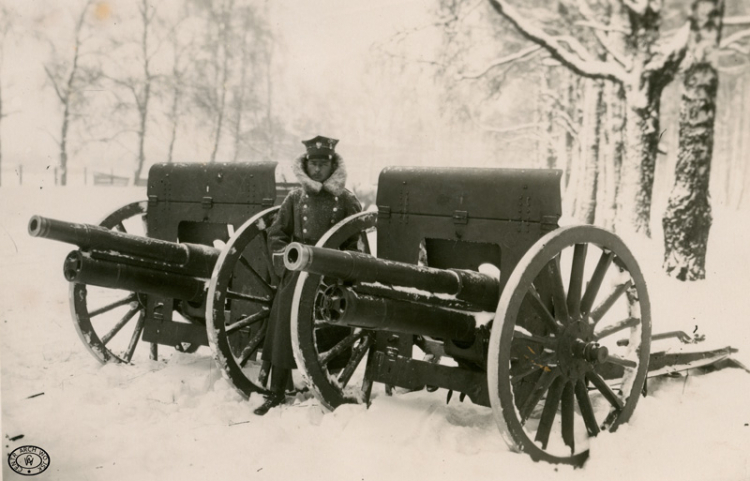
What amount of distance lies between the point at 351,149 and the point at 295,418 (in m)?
1.86

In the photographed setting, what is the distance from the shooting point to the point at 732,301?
15.4ft

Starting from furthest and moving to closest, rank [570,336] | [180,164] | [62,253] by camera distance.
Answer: [180,164]
[62,253]
[570,336]

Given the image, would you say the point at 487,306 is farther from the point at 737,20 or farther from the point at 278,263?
the point at 737,20

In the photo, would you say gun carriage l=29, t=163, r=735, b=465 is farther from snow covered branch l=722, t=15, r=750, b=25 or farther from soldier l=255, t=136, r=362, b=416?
snow covered branch l=722, t=15, r=750, b=25

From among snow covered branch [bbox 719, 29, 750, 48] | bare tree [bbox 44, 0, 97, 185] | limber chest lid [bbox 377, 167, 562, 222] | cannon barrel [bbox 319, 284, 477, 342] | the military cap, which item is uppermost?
snow covered branch [bbox 719, 29, 750, 48]

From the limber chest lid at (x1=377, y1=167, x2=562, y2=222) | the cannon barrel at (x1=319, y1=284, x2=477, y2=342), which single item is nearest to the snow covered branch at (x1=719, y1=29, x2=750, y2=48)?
the limber chest lid at (x1=377, y1=167, x2=562, y2=222)

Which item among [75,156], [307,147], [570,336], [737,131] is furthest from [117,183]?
[737,131]

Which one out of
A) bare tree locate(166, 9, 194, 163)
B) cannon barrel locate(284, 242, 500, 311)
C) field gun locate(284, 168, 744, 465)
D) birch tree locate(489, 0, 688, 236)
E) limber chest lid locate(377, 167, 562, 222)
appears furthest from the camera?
birch tree locate(489, 0, 688, 236)

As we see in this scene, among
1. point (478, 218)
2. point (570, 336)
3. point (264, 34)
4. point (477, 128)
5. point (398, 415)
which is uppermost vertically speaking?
point (264, 34)

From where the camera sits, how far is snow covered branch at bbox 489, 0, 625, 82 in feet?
15.4

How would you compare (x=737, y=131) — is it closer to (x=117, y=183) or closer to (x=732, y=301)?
(x=732, y=301)

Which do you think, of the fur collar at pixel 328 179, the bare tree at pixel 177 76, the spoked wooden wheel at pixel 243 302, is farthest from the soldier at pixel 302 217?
the bare tree at pixel 177 76

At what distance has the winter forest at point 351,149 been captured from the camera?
3748 millimetres

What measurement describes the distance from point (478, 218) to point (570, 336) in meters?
0.84
